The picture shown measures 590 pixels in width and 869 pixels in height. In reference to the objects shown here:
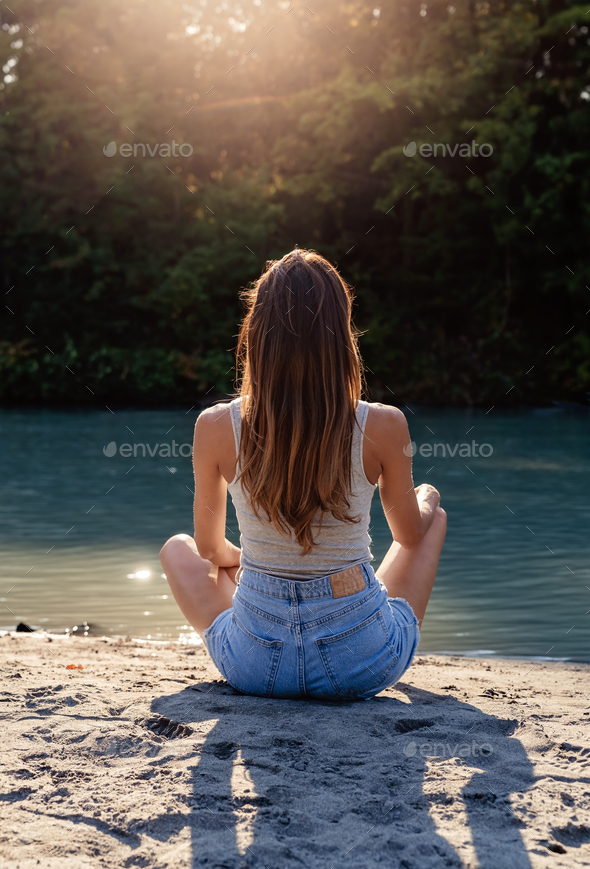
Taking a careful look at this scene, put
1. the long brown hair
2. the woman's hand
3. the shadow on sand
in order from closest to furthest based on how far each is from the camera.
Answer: the shadow on sand → the long brown hair → the woman's hand

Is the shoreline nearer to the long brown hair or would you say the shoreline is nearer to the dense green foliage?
the long brown hair

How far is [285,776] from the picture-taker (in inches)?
82.2

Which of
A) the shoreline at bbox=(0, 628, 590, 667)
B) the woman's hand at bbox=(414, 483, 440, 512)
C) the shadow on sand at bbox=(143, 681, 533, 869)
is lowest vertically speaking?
the shadow on sand at bbox=(143, 681, 533, 869)

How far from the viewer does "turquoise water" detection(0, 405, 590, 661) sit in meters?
4.28

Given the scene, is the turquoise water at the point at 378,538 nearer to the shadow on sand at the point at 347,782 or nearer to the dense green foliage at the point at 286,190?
the shadow on sand at the point at 347,782

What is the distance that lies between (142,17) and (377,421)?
2298 centimetres

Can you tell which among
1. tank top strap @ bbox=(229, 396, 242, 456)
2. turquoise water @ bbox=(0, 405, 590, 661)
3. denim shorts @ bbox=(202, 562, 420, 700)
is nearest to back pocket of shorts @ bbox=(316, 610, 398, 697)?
denim shorts @ bbox=(202, 562, 420, 700)

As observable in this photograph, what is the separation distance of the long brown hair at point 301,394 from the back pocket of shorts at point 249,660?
34 cm

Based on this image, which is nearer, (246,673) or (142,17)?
(246,673)

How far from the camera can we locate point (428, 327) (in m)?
21.8

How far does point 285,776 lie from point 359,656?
52cm

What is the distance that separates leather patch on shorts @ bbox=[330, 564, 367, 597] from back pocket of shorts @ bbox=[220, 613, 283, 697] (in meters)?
0.23

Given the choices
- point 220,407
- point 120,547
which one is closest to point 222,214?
point 120,547

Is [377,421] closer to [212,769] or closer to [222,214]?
[212,769]
